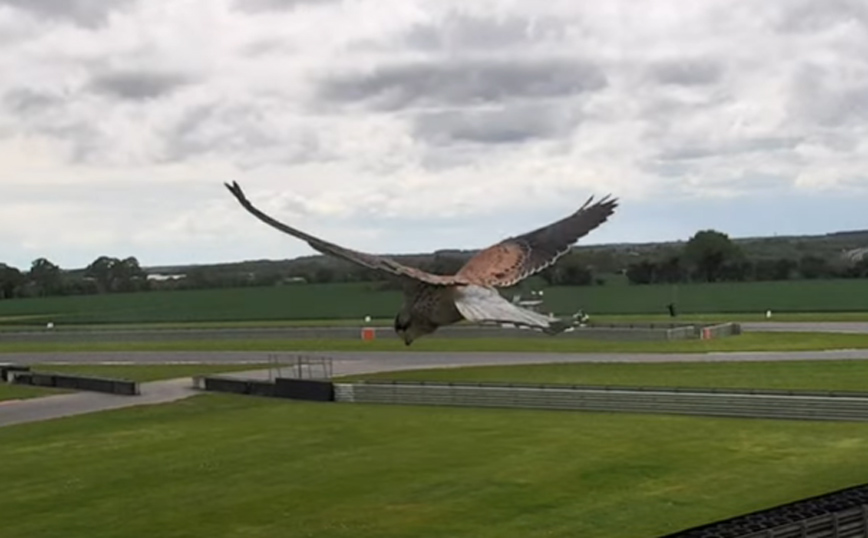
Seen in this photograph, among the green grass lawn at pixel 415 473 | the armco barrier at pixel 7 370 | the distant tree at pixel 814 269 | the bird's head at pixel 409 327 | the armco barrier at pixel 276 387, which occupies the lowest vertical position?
the green grass lawn at pixel 415 473

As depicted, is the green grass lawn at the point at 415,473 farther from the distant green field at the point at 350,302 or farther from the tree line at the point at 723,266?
the tree line at the point at 723,266

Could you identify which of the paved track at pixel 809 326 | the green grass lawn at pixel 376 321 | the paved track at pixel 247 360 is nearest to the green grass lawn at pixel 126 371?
the paved track at pixel 247 360

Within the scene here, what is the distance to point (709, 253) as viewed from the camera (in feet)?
501

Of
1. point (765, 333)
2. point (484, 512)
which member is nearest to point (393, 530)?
point (484, 512)

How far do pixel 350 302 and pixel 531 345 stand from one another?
6524 cm

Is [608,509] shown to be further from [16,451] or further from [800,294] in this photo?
[800,294]

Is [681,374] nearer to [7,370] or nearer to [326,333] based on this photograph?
[7,370]

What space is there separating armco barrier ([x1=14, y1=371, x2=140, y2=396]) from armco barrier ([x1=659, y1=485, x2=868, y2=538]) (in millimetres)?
39190

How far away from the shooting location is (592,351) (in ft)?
219

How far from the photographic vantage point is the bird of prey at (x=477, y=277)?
1063 cm

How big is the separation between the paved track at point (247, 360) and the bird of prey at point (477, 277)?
119 ft

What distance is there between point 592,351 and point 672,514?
4044 centimetres

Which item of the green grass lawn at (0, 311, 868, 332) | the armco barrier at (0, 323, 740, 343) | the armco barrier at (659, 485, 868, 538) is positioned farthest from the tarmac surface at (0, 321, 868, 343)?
the armco barrier at (659, 485, 868, 538)

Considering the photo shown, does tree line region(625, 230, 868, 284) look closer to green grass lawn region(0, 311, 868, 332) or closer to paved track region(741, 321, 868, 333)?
green grass lawn region(0, 311, 868, 332)
